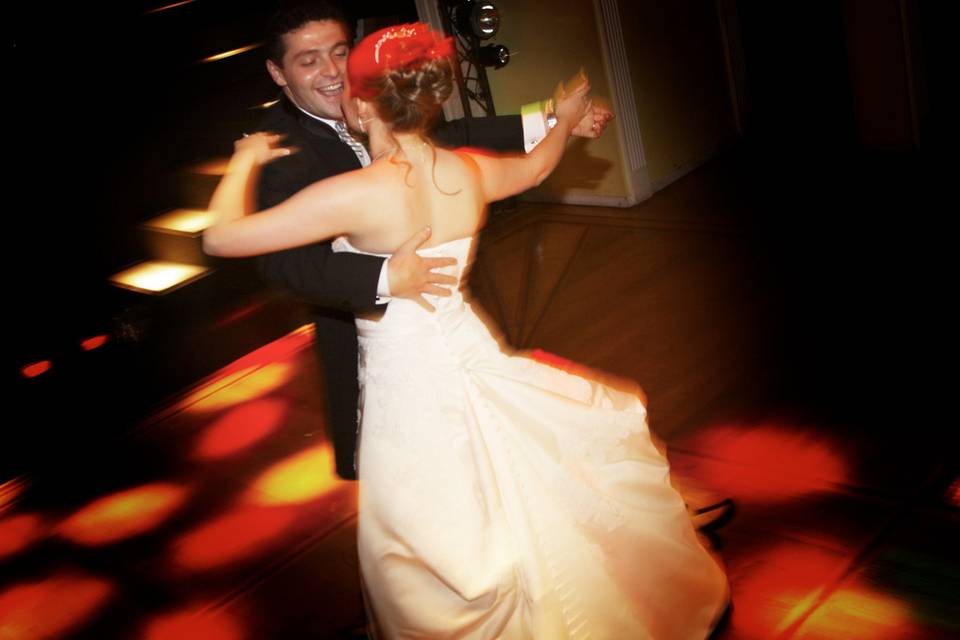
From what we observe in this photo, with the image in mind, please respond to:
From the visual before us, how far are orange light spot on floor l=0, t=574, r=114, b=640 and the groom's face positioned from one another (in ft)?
6.52

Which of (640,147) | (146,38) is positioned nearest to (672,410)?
(640,147)

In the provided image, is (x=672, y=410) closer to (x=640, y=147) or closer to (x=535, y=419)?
(x=535, y=419)

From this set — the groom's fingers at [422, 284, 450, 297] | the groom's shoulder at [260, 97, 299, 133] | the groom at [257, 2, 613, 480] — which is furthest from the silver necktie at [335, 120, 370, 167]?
the groom's fingers at [422, 284, 450, 297]

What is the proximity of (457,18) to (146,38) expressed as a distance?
1.87 m

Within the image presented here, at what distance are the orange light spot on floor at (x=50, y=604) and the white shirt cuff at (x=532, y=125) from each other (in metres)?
2.16

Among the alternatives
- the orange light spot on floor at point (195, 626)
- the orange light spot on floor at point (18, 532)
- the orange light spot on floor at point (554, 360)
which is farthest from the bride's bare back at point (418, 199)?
the orange light spot on floor at point (18, 532)

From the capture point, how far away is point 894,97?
17.7 ft

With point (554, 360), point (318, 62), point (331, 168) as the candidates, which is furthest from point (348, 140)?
point (554, 360)

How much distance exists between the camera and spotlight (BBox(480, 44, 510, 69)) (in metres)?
5.75

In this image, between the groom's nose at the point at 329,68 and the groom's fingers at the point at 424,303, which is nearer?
the groom's fingers at the point at 424,303

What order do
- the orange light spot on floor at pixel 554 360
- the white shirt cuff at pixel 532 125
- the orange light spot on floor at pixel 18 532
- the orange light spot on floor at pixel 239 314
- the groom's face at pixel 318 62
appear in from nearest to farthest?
the groom's face at pixel 318 62
the white shirt cuff at pixel 532 125
the orange light spot on floor at pixel 18 532
the orange light spot on floor at pixel 554 360
the orange light spot on floor at pixel 239 314

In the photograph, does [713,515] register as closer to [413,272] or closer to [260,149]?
[413,272]

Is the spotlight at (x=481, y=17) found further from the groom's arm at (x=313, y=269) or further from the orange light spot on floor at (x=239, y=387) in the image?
the groom's arm at (x=313, y=269)

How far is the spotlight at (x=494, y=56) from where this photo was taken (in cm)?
575
